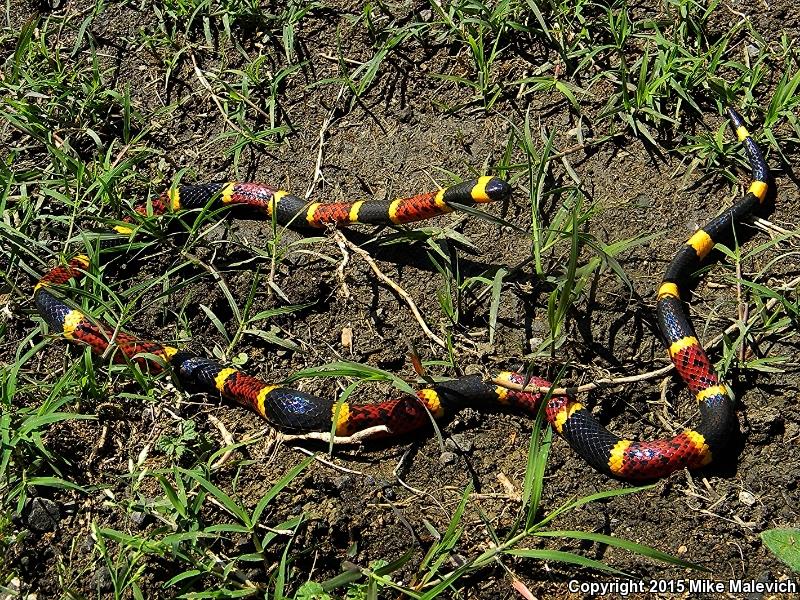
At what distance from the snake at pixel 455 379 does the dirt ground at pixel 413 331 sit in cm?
8

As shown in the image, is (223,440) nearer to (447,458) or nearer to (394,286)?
(447,458)

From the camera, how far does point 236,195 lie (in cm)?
432

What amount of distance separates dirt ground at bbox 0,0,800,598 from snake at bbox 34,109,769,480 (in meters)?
0.08

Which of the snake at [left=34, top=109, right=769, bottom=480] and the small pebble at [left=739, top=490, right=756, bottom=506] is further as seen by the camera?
the snake at [left=34, top=109, right=769, bottom=480]

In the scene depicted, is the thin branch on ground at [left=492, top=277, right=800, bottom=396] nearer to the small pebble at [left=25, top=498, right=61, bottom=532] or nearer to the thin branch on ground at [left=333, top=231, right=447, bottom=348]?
the thin branch on ground at [left=333, top=231, right=447, bottom=348]

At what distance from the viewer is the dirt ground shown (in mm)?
3195

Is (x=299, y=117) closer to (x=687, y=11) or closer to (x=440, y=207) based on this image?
(x=440, y=207)

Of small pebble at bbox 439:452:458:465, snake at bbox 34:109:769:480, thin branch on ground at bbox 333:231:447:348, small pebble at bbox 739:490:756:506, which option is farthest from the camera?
thin branch on ground at bbox 333:231:447:348

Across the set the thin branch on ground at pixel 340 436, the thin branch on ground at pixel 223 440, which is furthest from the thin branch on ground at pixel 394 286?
the thin branch on ground at pixel 223 440

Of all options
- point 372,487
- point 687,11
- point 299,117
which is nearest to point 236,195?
point 299,117

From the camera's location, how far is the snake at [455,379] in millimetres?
3301

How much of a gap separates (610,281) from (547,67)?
142 cm

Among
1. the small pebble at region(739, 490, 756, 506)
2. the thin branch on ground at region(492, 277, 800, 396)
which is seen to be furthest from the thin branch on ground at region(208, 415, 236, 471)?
the small pebble at region(739, 490, 756, 506)

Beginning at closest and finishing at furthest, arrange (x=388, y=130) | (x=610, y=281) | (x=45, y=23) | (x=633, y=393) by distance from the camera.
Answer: (x=633, y=393) → (x=610, y=281) → (x=388, y=130) → (x=45, y=23)
